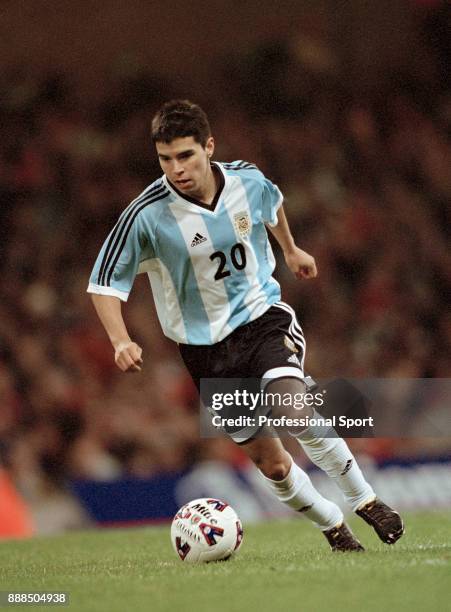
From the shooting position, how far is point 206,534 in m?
6.22

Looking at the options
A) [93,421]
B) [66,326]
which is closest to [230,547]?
[93,421]

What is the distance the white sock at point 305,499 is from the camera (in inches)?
246

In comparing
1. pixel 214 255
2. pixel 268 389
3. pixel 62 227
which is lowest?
pixel 62 227

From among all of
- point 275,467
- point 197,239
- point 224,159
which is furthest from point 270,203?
point 224,159

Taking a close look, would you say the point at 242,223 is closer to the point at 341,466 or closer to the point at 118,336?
the point at 118,336

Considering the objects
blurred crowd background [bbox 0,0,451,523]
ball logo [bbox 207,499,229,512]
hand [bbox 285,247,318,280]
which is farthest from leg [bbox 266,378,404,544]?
blurred crowd background [bbox 0,0,451,523]

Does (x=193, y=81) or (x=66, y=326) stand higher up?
(x=193, y=81)

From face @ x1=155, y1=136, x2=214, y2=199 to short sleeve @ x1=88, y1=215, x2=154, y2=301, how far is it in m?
0.31

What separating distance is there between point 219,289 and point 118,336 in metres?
0.68

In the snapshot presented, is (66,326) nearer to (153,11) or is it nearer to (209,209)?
(153,11)

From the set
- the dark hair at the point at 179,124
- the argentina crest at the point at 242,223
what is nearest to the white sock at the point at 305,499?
the argentina crest at the point at 242,223

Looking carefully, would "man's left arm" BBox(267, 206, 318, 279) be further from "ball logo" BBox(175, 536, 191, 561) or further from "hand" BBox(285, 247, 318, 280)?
"ball logo" BBox(175, 536, 191, 561)

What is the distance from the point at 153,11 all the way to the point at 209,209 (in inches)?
352

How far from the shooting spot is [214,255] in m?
6.39
